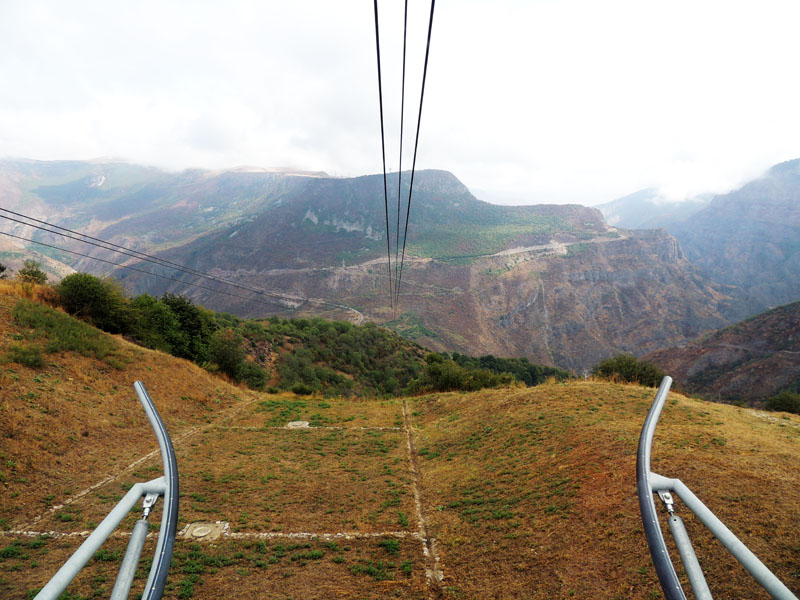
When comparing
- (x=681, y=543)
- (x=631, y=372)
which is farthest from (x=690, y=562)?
(x=631, y=372)

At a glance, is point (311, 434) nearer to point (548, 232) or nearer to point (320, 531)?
point (320, 531)

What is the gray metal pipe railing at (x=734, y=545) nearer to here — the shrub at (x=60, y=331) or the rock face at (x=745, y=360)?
the shrub at (x=60, y=331)

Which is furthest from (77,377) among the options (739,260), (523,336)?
(739,260)

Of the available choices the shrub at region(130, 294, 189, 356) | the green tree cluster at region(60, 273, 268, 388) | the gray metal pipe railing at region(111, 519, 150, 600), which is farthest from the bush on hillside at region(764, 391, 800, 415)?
the shrub at region(130, 294, 189, 356)

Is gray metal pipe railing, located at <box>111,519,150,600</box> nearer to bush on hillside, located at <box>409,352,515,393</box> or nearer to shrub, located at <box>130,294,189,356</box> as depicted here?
bush on hillside, located at <box>409,352,515,393</box>

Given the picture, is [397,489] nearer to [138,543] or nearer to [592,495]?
[592,495]
